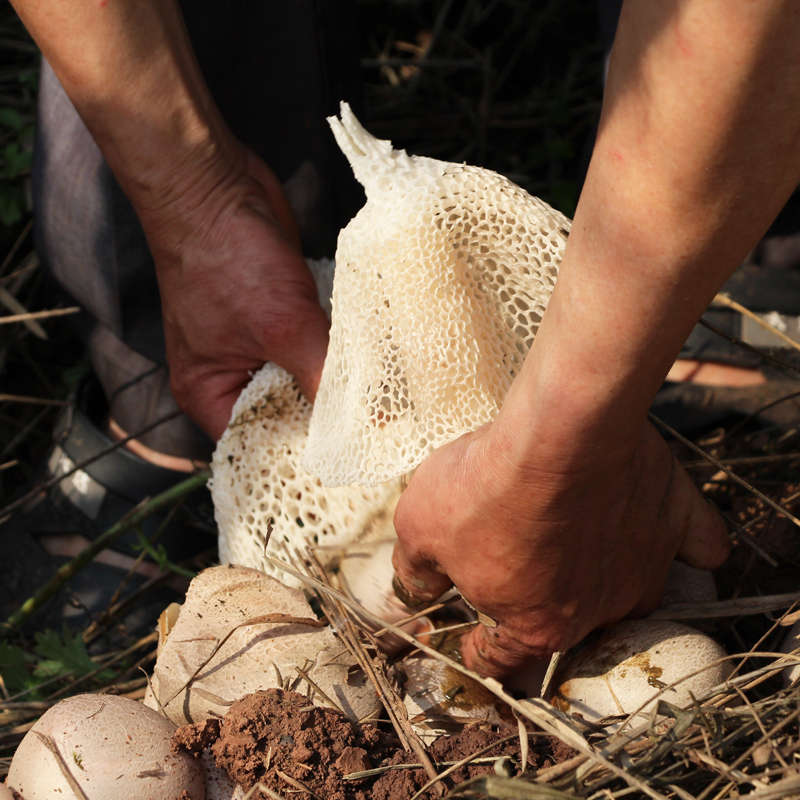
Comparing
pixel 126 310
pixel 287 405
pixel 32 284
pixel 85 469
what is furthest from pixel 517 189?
pixel 32 284

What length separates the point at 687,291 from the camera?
2.65 ft

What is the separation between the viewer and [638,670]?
1.10 metres

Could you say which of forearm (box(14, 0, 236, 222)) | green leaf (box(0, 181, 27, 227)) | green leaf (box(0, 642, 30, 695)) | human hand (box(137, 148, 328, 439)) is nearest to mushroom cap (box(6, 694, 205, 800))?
green leaf (box(0, 642, 30, 695))

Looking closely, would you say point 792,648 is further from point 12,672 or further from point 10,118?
point 10,118

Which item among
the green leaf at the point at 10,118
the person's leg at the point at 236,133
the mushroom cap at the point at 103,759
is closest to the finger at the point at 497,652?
A: the mushroom cap at the point at 103,759

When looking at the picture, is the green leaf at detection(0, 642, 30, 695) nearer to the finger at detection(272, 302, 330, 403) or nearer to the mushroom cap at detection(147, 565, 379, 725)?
the mushroom cap at detection(147, 565, 379, 725)

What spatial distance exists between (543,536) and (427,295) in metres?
0.43

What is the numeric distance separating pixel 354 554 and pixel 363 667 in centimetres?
24

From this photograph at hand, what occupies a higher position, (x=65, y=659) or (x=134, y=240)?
(x=134, y=240)

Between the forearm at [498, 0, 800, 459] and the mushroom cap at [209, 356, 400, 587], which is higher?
the forearm at [498, 0, 800, 459]

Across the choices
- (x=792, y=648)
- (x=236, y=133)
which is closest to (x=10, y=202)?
(x=236, y=133)

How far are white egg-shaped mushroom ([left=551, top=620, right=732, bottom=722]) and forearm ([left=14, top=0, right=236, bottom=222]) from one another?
1.16 metres

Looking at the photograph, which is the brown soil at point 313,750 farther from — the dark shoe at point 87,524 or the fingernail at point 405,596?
the dark shoe at point 87,524

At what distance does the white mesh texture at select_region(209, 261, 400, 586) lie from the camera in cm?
137
